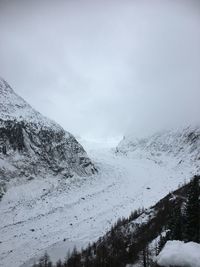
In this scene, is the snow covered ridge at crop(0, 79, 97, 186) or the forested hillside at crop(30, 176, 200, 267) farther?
the snow covered ridge at crop(0, 79, 97, 186)

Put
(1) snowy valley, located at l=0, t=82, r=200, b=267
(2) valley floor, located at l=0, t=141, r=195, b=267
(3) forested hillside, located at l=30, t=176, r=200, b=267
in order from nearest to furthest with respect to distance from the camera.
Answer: (3) forested hillside, located at l=30, t=176, r=200, b=267, (2) valley floor, located at l=0, t=141, r=195, b=267, (1) snowy valley, located at l=0, t=82, r=200, b=267

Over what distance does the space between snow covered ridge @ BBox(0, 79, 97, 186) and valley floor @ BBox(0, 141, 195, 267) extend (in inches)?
226

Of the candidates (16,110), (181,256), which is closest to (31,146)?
(16,110)

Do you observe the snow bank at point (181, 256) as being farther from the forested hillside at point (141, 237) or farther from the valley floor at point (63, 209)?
the valley floor at point (63, 209)

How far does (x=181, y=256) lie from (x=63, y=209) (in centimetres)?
6541

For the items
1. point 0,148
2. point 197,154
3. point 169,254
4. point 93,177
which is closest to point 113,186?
point 93,177

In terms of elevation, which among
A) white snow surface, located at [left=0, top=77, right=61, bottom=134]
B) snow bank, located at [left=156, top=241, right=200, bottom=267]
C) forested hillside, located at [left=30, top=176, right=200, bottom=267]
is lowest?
forested hillside, located at [left=30, top=176, right=200, bottom=267]

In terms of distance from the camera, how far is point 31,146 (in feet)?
370

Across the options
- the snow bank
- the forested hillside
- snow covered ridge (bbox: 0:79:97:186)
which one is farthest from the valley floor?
the snow bank

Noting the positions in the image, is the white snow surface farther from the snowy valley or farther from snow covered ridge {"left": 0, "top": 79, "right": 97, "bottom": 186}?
the snowy valley

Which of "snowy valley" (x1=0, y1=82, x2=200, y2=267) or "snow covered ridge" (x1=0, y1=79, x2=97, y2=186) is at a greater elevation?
"snow covered ridge" (x1=0, y1=79, x2=97, y2=186)

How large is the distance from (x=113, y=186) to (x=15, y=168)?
37048 mm

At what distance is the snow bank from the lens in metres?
17.8

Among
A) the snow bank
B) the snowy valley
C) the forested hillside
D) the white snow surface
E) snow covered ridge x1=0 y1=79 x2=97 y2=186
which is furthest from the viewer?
the white snow surface
